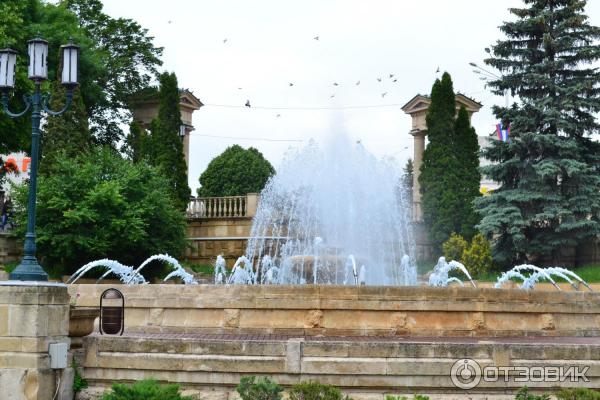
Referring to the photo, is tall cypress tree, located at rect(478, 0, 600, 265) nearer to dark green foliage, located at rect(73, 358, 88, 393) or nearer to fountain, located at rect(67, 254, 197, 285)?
fountain, located at rect(67, 254, 197, 285)

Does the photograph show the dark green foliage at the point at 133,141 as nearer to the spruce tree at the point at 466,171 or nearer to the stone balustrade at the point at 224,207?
the stone balustrade at the point at 224,207

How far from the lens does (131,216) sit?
2778cm

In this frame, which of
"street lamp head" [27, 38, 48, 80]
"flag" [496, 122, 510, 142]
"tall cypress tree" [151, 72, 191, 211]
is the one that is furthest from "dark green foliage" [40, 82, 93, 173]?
"street lamp head" [27, 38, 48, 80]

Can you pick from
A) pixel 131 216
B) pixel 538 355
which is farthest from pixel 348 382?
pixel 131 216

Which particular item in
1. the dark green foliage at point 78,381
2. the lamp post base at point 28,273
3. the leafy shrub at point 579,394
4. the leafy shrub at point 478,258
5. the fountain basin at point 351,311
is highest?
the leafy shrub at point 478,258

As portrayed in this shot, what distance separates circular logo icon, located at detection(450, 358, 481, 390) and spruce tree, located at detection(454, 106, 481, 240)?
2442 cm

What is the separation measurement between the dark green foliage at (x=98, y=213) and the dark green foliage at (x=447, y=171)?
11.2m

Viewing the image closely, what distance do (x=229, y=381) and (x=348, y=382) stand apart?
54.6 inches

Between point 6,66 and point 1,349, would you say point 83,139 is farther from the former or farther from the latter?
point 1,349

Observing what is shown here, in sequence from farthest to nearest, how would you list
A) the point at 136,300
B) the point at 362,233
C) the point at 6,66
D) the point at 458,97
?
the point at 458,97
the point at 362,233
the point at 136,300
the point at 6,66

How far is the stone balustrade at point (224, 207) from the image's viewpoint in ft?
115

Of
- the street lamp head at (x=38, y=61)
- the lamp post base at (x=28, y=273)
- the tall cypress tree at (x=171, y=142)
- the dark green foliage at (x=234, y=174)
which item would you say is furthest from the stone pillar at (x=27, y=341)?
the dark green foliage at (x=234, y=174)

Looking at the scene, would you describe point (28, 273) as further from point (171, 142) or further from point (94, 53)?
point (94, 53)

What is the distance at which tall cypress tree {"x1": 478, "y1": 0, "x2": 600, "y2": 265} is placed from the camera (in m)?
30.5
